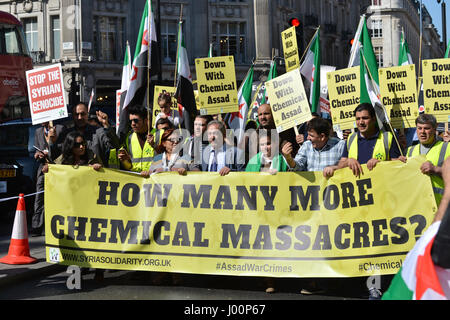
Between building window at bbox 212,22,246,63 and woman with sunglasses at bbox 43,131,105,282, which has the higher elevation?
building window at bbox 212,22,246,63

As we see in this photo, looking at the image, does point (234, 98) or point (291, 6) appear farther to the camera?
point (291, 6)

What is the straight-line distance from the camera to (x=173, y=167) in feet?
23.6

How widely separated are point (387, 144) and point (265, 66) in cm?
3394

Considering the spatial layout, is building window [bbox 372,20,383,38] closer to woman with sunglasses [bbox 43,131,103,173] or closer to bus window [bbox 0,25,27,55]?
bus window [bbox 0,25,27,55]

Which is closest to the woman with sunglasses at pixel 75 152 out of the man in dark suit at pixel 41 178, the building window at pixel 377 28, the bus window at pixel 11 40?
the man in dark suit at pixel 41 178

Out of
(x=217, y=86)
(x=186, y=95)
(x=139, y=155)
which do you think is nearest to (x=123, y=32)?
(x=186, y=95)

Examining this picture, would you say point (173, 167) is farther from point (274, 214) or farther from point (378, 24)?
point (378, 24)

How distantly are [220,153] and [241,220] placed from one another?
1009 mm

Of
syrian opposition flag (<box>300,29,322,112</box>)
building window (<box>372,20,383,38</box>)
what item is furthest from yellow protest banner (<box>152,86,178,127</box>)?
building window (<box>372,20,383,38</box>)

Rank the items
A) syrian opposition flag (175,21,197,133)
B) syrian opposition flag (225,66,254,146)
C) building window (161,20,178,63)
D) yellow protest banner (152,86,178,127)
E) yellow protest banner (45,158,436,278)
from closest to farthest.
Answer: yellow protest banner (45,158,436,278) < syrian opposition flag (175,21,197,133) < yellow protest banner (152,86,178,127) < syrian opposition flag (225,66,254,146) < building window (161,20,178,63)

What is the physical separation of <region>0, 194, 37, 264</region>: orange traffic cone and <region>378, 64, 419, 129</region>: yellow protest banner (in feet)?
15.0

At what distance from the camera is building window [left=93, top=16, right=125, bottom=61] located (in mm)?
37094
